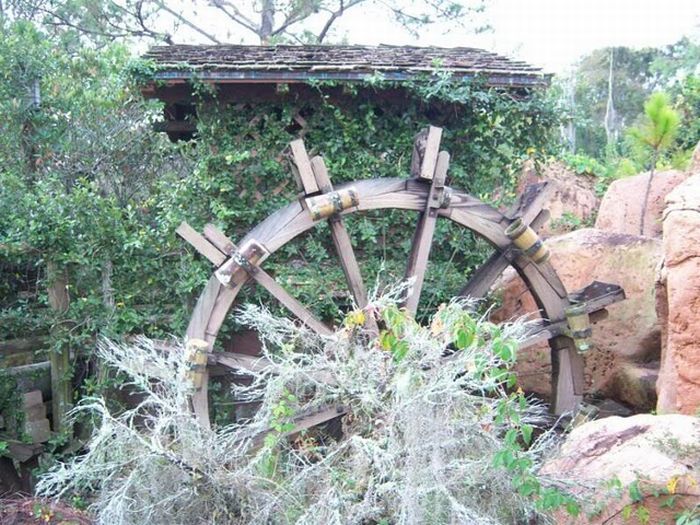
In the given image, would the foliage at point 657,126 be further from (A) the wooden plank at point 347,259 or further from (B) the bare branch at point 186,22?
(B) the bare branch at point 186,22

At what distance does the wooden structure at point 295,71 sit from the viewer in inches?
208

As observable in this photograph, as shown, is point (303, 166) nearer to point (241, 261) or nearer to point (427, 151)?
point (241, 261)

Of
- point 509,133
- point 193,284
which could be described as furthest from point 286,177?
point 509,133

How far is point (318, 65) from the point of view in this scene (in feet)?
17.7

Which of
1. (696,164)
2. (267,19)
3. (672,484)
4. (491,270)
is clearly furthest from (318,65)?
(267,19)

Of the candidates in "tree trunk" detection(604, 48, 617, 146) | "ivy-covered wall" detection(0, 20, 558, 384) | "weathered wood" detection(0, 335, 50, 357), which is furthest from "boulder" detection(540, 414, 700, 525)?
"tree trunk" detection(604, 48, 617, 146)

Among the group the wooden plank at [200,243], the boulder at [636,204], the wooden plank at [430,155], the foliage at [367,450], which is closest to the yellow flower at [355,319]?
the foliage at [367,450]

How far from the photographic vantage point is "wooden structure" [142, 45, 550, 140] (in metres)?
5.28

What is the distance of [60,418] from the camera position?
5.47m

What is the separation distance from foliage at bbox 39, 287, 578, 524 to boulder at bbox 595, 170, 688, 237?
518cm

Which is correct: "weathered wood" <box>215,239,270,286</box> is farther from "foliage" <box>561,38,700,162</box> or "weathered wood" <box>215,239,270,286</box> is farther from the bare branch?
"foliage" <box>561,38,700,162</box>

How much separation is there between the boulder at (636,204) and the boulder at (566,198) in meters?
0.50

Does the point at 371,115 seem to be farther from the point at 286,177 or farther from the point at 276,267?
the point at 276,267

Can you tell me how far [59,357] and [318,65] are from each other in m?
2.92
